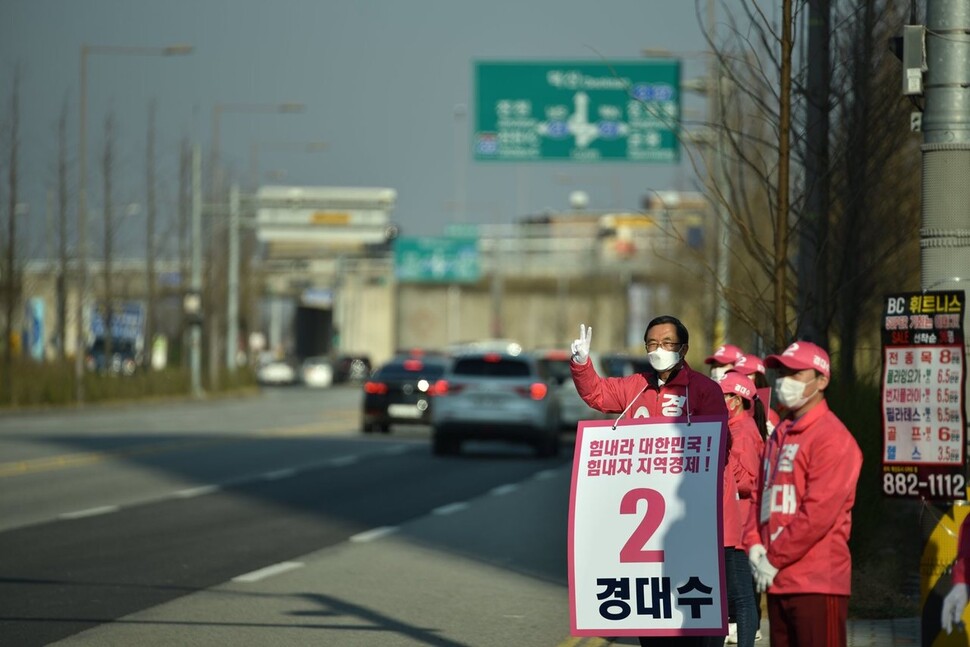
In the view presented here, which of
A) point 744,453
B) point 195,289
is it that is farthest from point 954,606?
point 195,289

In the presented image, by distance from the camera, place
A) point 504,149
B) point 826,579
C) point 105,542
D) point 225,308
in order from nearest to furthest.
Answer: point 826,579 < point 105,542 < point 504,149 < point 225,308

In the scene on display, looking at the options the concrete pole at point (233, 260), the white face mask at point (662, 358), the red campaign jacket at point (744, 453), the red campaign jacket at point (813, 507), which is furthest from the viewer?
the concrete pole at point (233, 260)

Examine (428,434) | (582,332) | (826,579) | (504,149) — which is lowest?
(428,434)

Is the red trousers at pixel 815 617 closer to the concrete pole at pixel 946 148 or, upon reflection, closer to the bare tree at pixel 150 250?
the concrete pole at pixel 946 148

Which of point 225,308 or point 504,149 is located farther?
point 225,308

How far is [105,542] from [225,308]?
5711 cm

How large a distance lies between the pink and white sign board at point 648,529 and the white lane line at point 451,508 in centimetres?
1177

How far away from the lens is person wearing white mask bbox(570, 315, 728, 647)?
7812mm

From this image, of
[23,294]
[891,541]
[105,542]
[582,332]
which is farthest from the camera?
[23,294]

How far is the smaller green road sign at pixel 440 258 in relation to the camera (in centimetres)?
8819

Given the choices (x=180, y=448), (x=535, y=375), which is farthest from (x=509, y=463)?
(x=180, y=448)

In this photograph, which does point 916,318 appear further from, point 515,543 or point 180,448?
point 180,448

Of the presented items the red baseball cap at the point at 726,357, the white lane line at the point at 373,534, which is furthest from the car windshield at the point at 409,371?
the red baseball cap at the point at 726,357

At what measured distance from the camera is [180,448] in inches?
1169
